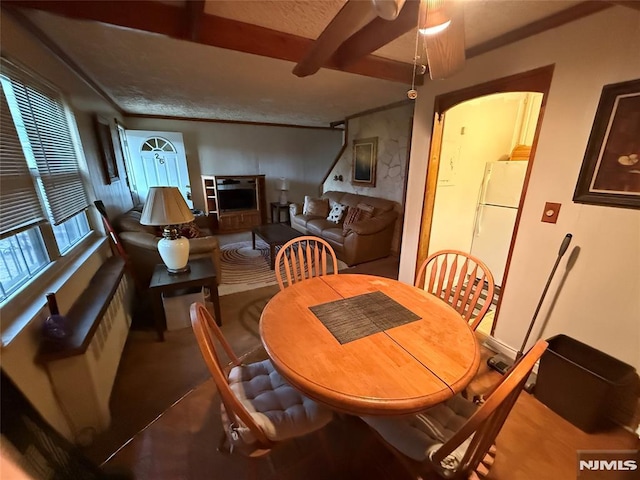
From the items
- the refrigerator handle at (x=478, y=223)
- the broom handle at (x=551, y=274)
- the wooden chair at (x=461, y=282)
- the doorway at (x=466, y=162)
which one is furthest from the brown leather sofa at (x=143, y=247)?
the refrigerator handle at (x=478, y=223)

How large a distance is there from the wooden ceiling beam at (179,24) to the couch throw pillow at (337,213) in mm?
2947

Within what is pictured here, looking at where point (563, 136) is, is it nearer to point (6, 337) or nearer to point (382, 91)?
point (382, 91)

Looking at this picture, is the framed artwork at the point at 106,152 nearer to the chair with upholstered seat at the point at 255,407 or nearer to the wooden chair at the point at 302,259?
the wooden chair at the point at 302,259

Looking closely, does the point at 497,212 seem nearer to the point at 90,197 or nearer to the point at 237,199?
the point at 90,197

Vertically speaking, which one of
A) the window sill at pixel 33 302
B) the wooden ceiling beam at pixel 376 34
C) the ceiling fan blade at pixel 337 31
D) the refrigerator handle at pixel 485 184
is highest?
the wooden ceiling beam at pixel 376 34

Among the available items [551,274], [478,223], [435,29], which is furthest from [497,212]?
[435,29]

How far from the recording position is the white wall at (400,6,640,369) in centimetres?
137

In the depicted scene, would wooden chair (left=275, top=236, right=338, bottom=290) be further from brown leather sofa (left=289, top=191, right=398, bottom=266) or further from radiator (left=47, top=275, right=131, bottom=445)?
brown leather sofa (left=289, top=191, right=398, bottom=266)

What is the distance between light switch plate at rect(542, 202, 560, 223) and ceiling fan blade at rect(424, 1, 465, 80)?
111cm

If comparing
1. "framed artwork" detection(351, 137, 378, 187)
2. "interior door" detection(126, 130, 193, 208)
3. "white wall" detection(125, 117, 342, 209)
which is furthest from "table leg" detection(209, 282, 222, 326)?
"white wall" detection(125, 117, 342, 209)

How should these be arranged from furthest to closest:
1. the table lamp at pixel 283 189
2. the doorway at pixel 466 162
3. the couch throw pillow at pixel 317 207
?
the table lamp at pixel 283 189, the couch throw pillow at pixel 317 207, the doorway at pixel 466 162

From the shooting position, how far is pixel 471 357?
1.03 m

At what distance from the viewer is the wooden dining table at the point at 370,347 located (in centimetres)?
88

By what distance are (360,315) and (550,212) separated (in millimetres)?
1457
